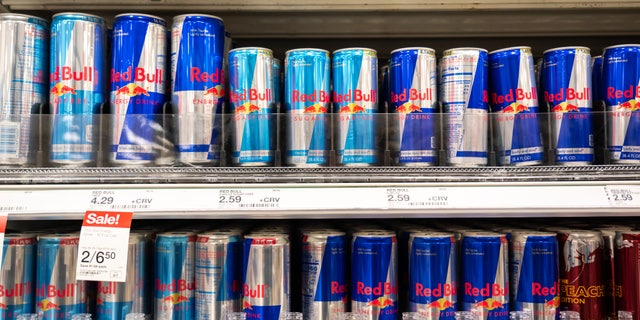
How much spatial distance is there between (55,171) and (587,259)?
47.8 inches

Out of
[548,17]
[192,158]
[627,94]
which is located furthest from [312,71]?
[548,17]

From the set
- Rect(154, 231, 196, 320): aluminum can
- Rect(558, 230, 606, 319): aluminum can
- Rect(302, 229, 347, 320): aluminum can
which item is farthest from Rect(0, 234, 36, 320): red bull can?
Rect(558, 230, 606, 319): aluminum can

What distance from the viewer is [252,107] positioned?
1107mm

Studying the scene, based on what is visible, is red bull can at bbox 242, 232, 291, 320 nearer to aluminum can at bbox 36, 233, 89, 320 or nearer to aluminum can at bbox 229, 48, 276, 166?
aluminum can at bbox 229, 48, 276, 166

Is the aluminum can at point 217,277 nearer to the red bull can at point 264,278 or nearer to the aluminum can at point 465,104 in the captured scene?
the red bull can at point 264,278

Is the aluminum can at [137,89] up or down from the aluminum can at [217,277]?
up

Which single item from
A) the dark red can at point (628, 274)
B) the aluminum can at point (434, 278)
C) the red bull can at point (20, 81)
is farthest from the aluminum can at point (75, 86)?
the dark red can at point (628, 274)

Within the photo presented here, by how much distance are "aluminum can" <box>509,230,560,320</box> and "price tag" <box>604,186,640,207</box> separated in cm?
15

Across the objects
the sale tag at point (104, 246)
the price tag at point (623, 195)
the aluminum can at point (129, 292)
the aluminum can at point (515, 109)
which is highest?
the aluminum can at point (515, 109)

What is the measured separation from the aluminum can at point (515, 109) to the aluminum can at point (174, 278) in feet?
2.53

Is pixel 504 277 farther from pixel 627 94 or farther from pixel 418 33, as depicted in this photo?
pixel 418 33

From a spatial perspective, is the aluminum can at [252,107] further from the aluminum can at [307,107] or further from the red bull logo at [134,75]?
the red bull logo at [134,75]

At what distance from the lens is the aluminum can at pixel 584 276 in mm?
1097

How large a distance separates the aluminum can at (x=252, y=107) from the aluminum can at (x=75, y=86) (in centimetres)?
31
